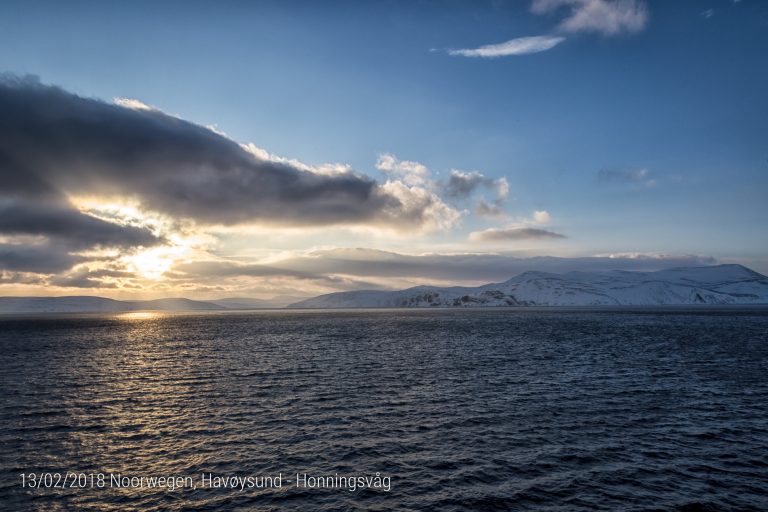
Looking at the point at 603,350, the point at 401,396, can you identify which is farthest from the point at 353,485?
the point at 603,350

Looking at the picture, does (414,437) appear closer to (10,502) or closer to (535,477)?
(535,477)

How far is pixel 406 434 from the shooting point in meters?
34.2

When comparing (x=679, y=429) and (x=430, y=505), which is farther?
(x=679, y=429)

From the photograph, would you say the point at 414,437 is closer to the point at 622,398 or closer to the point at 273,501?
the point at 273,501

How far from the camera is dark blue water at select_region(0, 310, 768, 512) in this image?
2397cm

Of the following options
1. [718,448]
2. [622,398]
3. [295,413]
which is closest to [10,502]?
[295,413]

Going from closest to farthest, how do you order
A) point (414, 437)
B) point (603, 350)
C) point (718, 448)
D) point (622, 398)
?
point (718, 448) → point (414, 437) → point (622, 398) → point (603, 350)

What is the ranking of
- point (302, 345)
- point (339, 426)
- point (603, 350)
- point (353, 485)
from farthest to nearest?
point (302, 345)
point (603, 350)
point (339, 426)
point (353, 485)

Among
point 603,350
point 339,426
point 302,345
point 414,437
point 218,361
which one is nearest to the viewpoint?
point 414,437

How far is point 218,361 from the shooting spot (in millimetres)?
77125

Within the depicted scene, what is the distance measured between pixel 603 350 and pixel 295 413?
7133 centimetres

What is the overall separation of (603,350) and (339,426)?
233ft

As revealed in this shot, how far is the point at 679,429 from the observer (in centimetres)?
3500

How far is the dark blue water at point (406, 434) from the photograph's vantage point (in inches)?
944
